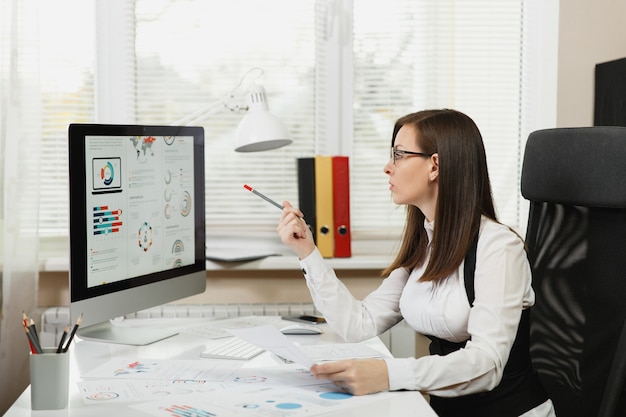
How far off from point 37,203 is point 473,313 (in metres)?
1.33

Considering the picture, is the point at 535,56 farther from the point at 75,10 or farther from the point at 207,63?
the point at 75,10

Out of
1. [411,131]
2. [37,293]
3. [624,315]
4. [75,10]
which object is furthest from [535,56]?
[37,293]

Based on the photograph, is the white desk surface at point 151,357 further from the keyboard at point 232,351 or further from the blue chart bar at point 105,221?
the blue chart bar at point 105,221

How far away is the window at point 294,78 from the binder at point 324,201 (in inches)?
8.0

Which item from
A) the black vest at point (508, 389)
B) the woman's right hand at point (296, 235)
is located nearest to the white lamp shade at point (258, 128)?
the woman's right hand at point (296, 235)

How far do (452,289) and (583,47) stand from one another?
1305 millimetres

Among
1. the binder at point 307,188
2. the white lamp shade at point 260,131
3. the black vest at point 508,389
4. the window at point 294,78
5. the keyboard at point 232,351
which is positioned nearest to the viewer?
the black vest at point 508,389

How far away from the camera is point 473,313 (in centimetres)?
148

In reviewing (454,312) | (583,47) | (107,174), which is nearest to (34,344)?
(107,174)

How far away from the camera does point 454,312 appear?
1.54m

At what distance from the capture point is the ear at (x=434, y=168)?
1595mm

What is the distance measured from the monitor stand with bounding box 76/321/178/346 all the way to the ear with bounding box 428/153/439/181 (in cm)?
76

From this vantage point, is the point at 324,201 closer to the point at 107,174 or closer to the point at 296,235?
the point at 296,235

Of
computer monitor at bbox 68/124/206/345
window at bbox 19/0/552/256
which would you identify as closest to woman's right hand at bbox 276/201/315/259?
computer monitor at bbox 68/124/206/345
